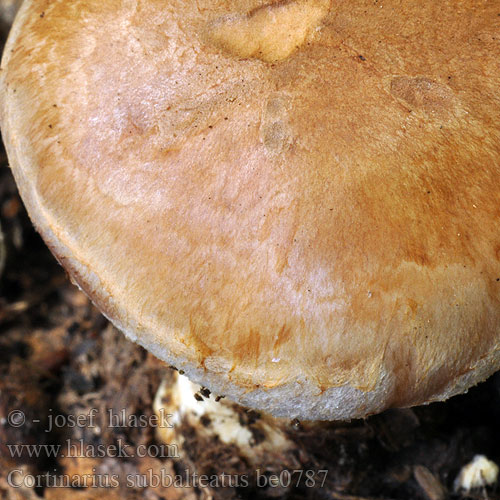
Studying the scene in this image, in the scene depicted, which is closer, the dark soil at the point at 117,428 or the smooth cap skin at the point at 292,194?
the smooth cap skin at the point at 292,194

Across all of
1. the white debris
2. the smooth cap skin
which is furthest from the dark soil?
the smooth cap skin

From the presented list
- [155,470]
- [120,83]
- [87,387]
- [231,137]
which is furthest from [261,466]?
[120,83]

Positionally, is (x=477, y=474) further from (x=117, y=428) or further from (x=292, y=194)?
(x=292, y=194)

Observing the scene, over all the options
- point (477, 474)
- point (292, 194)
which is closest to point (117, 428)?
point (477, 474)

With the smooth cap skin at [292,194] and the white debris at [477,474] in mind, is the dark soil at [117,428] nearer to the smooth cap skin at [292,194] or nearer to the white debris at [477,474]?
the white debris at [477,474]

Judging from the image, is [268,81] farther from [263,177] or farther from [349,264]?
[349,264]

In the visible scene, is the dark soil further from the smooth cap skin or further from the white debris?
the smooth cap skin

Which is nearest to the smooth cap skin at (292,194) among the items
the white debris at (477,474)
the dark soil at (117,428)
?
the dark soil at (117,428)
